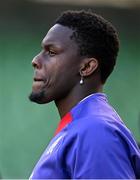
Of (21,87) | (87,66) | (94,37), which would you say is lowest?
(21,87)

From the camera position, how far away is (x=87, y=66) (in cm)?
306

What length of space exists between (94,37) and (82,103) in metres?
0.34

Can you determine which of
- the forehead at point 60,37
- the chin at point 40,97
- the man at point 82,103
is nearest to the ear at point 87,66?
the man at point 82,103

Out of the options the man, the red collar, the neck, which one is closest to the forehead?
the man

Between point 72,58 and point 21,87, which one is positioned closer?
point 72,58

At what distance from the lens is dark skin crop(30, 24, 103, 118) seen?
3057 mm

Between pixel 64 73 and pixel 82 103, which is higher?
pixel 64 73

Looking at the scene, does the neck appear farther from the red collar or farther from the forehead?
the forehead

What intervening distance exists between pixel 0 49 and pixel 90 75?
415cm

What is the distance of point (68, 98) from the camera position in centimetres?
308

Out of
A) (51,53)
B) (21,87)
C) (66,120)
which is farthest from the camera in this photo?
(21,87)

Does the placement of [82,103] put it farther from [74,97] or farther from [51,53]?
[51,53]

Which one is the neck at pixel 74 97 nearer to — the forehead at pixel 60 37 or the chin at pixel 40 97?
the chin at pixel 40 97

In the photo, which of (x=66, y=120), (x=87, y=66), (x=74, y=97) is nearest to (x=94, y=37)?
(x=87, y=66)
